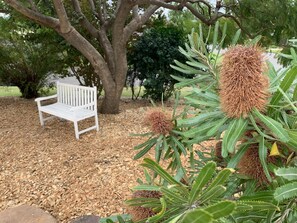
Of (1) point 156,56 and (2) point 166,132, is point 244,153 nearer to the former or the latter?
(2) point 166,132

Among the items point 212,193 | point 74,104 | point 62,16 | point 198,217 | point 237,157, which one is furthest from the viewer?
point 74,104

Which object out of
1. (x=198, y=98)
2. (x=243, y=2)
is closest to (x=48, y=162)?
(x=198, y=98)

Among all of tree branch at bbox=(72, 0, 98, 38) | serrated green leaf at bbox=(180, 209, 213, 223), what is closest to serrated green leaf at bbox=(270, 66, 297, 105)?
serrated green leaf at bbox=(180, 209, 213, 223)

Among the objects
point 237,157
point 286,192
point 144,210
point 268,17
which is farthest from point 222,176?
point 268,17

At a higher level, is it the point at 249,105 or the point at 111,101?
the point at 249,105

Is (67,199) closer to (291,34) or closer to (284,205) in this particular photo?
(284,205)

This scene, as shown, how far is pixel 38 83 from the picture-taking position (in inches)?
239

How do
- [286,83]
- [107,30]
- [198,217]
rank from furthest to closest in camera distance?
[107,30]
[286,83]
[198,217]

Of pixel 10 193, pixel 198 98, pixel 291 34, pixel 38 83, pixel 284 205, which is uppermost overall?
pixel 291 34

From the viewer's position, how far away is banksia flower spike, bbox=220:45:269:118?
1.97 feet

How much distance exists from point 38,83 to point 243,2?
4.38 metres

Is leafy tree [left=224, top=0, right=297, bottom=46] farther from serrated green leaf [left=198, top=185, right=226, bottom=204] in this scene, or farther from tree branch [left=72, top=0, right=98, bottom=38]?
serrated green leaf [left=198, top=185, right=226, bottom=204]

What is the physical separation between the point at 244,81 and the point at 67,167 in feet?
9.20

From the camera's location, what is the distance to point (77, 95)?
4.32 metres
